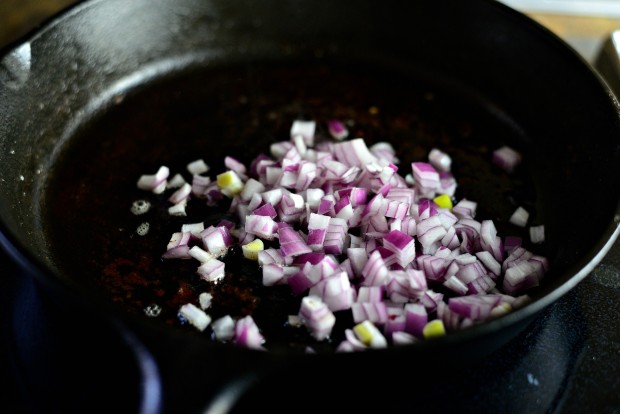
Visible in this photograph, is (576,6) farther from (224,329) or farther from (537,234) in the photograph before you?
(224,329)

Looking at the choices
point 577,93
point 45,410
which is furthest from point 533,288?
point 45,410

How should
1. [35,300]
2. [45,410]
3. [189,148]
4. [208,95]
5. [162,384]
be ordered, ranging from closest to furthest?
1. [162,384]
2. [45,410]
3. [35,300]
4. [189,148]
5. [208,95]

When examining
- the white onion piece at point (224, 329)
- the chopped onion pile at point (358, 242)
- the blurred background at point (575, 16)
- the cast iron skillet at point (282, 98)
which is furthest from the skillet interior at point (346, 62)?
the blurred background at point (575, 16)

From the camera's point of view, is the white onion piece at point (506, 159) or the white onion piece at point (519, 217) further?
the white onion piece at point (506, 159)

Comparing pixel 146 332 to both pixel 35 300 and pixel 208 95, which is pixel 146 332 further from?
pixel 208 95

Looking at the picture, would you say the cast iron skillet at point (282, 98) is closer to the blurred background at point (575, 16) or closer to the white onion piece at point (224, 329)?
the white onion piece at point (224, 329)
